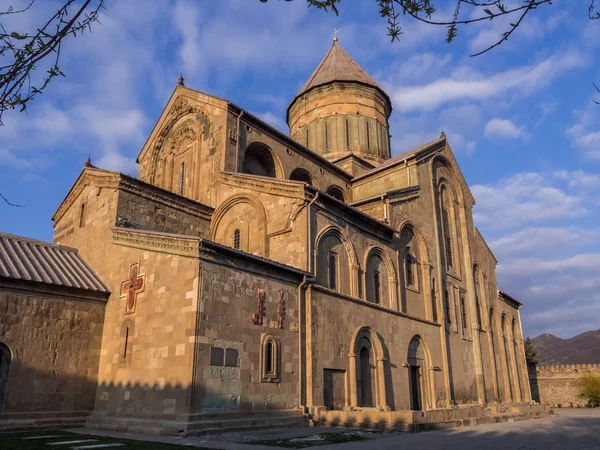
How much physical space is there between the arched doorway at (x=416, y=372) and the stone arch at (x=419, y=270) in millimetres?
1460

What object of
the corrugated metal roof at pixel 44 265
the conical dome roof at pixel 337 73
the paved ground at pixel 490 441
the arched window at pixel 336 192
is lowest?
the paved ground at pixel 490 441

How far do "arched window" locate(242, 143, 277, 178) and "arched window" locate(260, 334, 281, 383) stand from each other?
9.93 m

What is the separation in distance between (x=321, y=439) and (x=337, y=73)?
1042 inches

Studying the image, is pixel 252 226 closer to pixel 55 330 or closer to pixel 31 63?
pixel 55 330

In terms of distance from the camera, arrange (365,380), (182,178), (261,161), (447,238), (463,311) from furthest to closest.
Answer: (447,238) → (463,311) → (261,161) → (182,178) → (365,380)

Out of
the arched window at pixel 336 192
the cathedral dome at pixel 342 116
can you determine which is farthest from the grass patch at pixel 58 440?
the cathedral dome at pixel 342 116

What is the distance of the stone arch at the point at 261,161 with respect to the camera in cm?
2234

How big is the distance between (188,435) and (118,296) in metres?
5.59

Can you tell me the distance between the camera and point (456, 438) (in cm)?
1109

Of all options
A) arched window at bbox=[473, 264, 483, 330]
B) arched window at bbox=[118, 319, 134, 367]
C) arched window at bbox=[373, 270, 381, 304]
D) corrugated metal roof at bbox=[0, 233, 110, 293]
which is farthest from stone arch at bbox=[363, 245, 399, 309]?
arched window at bbox=[473, 264, 483, 330]

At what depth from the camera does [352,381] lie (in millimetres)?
16203

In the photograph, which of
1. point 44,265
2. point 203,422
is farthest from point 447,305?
point 44,265

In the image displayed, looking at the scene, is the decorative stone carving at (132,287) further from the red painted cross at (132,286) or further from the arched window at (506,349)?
the arched window at (506,349)

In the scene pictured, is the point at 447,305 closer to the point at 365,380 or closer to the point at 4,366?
the point at 365,380
